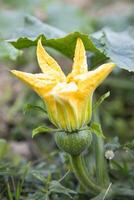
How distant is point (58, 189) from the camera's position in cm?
162

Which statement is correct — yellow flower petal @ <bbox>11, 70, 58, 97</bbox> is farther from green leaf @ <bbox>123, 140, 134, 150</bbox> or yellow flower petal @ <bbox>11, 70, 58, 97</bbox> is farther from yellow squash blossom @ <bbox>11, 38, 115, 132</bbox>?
green leaf @ <bbox>123, 140, 134, 150</bbox>

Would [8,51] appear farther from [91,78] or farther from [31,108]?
[91,78]

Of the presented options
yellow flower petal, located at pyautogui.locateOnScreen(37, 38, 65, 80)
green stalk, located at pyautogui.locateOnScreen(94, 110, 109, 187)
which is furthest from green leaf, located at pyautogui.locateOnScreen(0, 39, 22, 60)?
green stalk, located at pyautogui.locateOnScreen(94, 110, 109, 187)

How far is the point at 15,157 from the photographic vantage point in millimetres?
2254

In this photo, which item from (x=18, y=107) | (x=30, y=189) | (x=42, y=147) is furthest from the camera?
(x=18, y=107)

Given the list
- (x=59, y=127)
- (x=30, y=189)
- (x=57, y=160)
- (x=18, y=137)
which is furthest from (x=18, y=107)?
(x=59, y=127)

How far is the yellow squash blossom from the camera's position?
4.32ft

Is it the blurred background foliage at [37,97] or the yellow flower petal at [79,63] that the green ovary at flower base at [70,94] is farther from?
the blurred background foliage at [37,97]

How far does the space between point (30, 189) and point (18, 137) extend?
899mm

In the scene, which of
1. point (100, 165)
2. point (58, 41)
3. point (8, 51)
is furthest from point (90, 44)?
point (100, 165)

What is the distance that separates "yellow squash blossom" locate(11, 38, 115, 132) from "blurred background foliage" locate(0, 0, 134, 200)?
155 millimetres

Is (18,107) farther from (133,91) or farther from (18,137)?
(133,91)

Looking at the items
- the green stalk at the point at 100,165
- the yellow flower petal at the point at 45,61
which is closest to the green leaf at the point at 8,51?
the yellow flower petal at the point at 45,61

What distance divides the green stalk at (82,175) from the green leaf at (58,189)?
5cm
